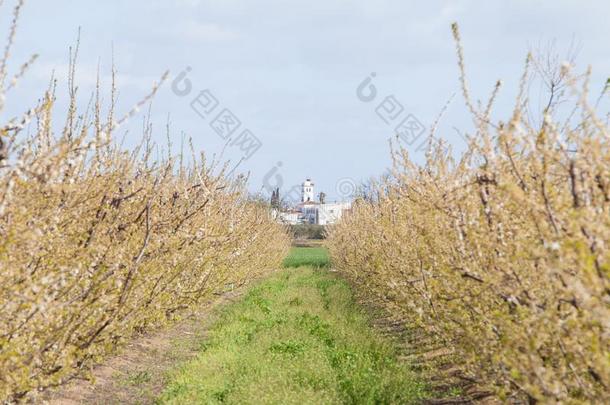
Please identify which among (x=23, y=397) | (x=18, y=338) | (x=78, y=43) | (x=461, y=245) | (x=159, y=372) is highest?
(x=78, y=43)

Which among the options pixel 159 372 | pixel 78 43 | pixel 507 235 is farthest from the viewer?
pixel 159 372

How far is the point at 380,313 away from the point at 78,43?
12.1 m

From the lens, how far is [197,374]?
9883 mm

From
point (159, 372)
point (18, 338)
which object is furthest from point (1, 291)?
point (159, 372)

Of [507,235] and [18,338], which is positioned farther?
[507,235]

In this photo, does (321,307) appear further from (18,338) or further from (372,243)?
(18,338)

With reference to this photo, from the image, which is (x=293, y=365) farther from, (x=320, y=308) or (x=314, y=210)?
(x=314, y=210)

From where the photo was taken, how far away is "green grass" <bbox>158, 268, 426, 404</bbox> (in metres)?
8.56

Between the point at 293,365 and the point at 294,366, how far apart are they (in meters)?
0.06

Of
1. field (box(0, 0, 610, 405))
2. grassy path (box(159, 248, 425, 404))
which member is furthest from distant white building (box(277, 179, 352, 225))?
field (box(0, 0, 610, 405))

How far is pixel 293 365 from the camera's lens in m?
10.0

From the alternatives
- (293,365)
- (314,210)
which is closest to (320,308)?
(293,365)

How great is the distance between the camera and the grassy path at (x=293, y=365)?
28.1ft

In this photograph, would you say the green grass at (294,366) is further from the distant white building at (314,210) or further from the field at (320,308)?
the distant white building at (314,210)
